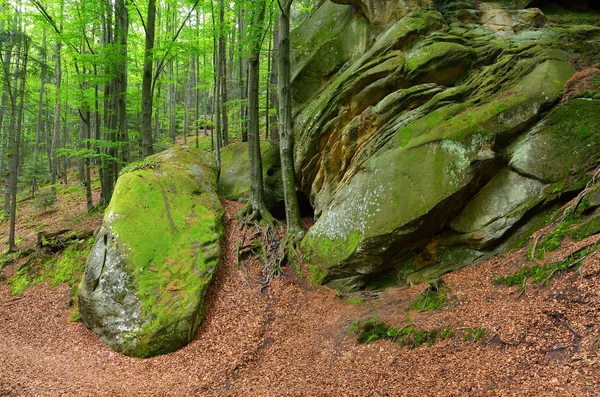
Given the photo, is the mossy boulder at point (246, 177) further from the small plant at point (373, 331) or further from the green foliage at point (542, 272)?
the green foliage at point (542, 272)

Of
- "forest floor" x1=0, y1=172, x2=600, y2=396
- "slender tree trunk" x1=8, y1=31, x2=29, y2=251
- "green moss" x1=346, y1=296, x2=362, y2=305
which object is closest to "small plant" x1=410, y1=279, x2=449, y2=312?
"forest floor" x1=0, y1=172, x2=600, y2=396

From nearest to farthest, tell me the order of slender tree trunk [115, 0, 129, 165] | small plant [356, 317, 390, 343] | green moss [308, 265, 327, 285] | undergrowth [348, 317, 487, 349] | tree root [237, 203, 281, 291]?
undergrowth [348, 317, 487, 349] → small plant [356, 317, 390, 343] → green moss [308, 265, 327, 285] → tree root [237, 203, 281, 291] → slender tree trunk [115, 0, 129, 165]

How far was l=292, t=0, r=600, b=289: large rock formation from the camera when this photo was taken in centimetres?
676

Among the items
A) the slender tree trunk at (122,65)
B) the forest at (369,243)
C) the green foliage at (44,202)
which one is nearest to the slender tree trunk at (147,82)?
the forest at (369,243)

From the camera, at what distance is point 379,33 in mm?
10711

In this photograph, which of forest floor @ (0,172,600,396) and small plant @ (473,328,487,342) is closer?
forest floor @ (0,172,600,396)

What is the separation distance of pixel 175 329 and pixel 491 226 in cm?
695

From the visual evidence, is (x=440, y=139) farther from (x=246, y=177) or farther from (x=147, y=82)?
(x=147, y=82)

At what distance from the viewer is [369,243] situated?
7.56m

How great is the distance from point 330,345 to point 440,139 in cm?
494

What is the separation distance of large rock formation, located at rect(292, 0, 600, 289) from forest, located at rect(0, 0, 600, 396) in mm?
42

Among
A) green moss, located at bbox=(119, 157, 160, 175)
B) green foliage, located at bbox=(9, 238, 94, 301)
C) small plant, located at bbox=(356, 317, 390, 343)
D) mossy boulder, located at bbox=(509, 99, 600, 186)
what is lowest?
green foliage, located at bbox=(9, 238, 94, 301)

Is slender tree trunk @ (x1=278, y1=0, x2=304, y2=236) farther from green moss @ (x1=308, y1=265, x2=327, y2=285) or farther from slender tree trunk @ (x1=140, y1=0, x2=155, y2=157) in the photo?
slender tree trunk @ (x1=140, y1=0, x2=155, y2=157)

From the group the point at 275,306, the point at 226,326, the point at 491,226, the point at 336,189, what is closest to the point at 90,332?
the point at 226,326
